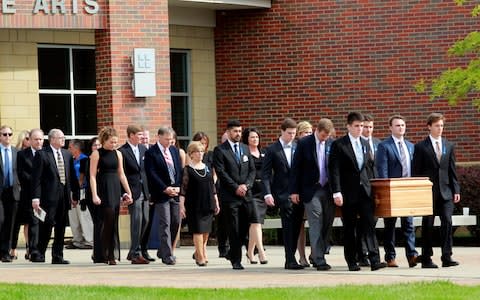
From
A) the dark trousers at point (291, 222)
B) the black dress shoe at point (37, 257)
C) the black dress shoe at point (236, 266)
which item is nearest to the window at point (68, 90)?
the black dress shoe at point (37, 257)

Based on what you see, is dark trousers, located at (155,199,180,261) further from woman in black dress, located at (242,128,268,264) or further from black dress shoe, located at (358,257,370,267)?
black dress shoe, located at (358,257,370,267)

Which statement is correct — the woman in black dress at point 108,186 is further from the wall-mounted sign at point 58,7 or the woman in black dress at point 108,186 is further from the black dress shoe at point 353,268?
the wall-mounted sign at point 58,7

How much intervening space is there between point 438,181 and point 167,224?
414 cm

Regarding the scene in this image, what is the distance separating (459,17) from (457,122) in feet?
6.77

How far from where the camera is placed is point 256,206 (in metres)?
19.7

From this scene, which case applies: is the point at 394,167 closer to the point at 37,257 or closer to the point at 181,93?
the point at 37,257

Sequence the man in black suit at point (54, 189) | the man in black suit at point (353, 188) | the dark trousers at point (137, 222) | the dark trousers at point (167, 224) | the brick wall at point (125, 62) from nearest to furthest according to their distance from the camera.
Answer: the man in black suit at point (353, 188) → the dark trousers at point (167, 224) → the dark trousers at point (137, 222) → the man in black suit at point (54, 189) → the brick wall at point (125, 62)

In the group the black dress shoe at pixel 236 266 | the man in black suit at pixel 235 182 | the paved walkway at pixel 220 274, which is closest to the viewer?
the paved walkway at pixel 220 274

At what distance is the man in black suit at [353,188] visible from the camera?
1784cm

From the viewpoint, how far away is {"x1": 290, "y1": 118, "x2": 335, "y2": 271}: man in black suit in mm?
18203

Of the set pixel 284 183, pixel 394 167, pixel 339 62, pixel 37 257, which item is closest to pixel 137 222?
pixel 37 257

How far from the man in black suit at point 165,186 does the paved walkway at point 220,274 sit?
15.1 inches

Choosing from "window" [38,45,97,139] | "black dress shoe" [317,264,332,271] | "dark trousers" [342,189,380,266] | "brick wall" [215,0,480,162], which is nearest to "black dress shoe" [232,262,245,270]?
"black dress shoe" [317,264,332,271]

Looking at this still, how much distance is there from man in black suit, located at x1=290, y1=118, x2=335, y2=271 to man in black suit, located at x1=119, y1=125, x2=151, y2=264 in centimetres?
287
